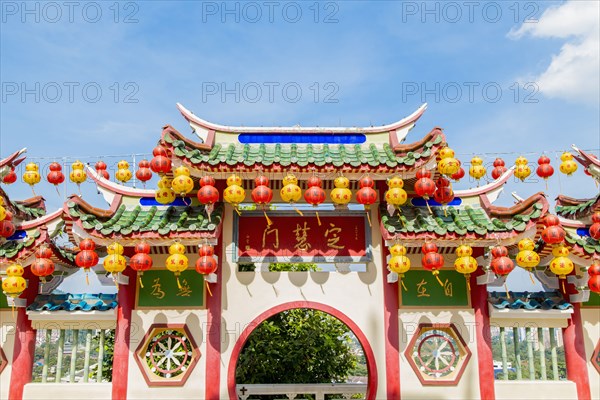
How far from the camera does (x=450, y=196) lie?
346 inches

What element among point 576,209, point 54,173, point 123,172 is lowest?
point 576,209

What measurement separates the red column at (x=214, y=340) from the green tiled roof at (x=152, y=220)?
640 millimetres

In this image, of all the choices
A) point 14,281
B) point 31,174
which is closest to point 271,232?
point 14,281

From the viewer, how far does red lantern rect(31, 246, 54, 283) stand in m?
8.02

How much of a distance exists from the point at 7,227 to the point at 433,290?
24.4 ft

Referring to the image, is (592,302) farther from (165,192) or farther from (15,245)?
(15,245)

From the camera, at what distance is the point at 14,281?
7.98m

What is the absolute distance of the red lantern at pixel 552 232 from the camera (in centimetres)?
809

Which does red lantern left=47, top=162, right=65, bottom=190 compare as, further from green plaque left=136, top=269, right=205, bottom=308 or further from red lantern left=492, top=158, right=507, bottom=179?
red lantern left=492, top=158, right=507, bottom=179

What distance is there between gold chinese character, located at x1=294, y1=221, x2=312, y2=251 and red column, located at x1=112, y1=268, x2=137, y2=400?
9.35ft

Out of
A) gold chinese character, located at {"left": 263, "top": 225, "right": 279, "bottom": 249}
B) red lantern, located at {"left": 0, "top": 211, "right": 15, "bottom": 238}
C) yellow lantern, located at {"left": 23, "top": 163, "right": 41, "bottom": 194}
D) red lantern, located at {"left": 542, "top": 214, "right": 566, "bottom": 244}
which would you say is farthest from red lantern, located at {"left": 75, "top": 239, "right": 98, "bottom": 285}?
red lantern, located at {"left": 542, "top": 214, "right": 566, "bottom": 244}

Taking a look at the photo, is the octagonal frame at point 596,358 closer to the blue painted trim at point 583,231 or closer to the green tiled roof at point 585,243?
the green tiled roof at point 585,243

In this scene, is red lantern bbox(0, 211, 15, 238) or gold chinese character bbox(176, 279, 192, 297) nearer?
gold chinese character bbox(176, 279, 192, 297)

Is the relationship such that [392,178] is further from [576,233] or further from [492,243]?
[576,233]
